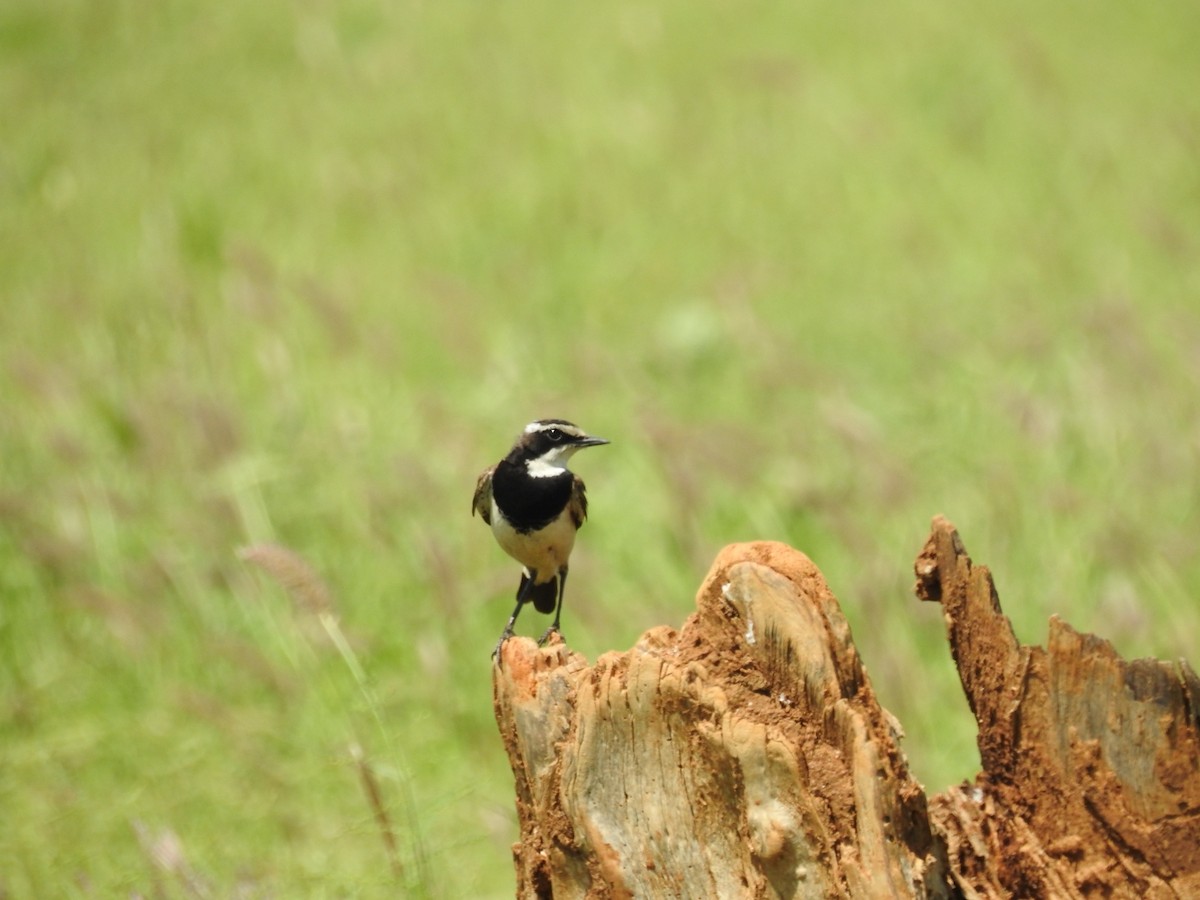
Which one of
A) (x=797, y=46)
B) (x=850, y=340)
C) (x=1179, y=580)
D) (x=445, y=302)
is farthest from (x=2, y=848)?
(x=797, y=46)

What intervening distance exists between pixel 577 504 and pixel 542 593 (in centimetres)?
61

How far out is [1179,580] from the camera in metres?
5.79

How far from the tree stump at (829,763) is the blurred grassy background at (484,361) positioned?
0.68 metres

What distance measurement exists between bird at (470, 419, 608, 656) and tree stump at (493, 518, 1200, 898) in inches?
63.8

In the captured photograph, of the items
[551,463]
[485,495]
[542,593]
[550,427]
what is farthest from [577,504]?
[542,593]

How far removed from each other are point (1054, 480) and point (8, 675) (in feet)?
16.8

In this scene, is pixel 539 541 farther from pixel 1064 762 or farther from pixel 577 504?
pixel 1064 762

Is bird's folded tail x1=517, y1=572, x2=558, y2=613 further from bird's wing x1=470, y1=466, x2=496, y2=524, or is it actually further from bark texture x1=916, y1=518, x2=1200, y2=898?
bark texture x1=916, y1=518, x2=1200, y2=898

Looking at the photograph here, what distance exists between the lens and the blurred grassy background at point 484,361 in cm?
566

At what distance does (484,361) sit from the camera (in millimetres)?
8000

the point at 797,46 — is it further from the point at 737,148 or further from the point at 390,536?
the point at 390,536

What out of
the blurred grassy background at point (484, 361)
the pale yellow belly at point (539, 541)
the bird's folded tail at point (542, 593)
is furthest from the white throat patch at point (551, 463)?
the blurred grassy background at point (484, 361)

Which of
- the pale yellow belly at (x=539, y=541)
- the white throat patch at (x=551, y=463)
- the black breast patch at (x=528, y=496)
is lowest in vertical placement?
the pale yellow belly at (x=539, y=541)

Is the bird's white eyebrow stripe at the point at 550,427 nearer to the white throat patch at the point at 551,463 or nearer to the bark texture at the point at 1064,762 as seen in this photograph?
the white throat patch at the point at 551,463
